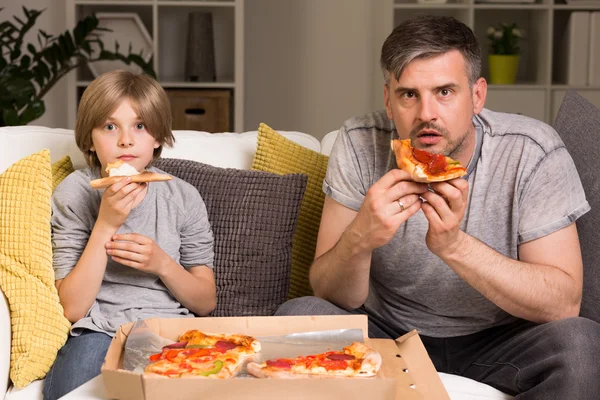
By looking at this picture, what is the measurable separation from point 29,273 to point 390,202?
78 centimetres

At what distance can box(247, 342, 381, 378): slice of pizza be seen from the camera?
1184mm

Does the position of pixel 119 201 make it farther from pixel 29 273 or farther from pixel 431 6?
pixel 431 6

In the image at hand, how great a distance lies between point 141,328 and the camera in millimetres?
1332

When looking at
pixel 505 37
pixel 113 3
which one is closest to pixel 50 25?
pixel 113 3

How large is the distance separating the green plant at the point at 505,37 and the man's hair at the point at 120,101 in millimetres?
2612

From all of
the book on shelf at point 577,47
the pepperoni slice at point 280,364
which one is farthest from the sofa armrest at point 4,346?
the book on shelf at point 577,47

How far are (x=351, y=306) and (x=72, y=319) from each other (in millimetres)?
613

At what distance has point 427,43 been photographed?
5.67ft

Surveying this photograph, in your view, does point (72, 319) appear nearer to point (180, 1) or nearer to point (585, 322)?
point (585, 322)

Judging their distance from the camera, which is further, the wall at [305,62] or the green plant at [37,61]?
the wall at [305,62]

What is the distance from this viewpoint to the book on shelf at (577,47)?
395 cm

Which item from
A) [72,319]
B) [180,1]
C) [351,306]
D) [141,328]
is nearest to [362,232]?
[351,306]

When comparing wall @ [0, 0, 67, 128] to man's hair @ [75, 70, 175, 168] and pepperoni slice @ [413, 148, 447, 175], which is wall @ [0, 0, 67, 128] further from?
pepperoni slice @ [413, 148, 447, 175]

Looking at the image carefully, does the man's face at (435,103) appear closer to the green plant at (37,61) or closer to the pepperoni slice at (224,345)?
the pepperoni slice at (224,345)
